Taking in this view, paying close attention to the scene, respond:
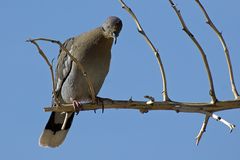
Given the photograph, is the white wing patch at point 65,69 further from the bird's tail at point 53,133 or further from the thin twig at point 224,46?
the thin twig at point 224,46

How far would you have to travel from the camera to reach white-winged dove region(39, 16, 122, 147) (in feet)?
20.0

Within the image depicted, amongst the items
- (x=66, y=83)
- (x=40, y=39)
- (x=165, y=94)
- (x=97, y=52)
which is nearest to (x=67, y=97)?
(x=66, y=83)

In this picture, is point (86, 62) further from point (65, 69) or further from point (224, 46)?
point (224, 46)

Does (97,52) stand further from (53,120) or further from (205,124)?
(205,124)

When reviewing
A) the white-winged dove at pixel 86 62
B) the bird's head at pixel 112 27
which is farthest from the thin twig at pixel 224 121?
the bird's head at pixel 112 27

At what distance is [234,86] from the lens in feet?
12.1

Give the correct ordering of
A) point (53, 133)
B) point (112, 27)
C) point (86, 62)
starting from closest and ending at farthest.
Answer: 1. point (86, 62)
2. point (112, 27)
3. point (53, 133)

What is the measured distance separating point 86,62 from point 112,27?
56 cm

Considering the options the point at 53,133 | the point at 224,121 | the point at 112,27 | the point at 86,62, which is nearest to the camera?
the point at 224,121

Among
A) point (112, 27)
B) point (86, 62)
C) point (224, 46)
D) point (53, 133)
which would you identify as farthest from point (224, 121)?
point (53, 133)

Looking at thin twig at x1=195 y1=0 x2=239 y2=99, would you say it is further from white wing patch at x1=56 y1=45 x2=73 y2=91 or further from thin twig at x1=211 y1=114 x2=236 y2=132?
white wing patch at x1=56 y1=45 x2=73 y2=91

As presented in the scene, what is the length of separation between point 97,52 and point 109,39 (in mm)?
283

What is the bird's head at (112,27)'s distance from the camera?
248 inches

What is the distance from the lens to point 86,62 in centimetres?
614
